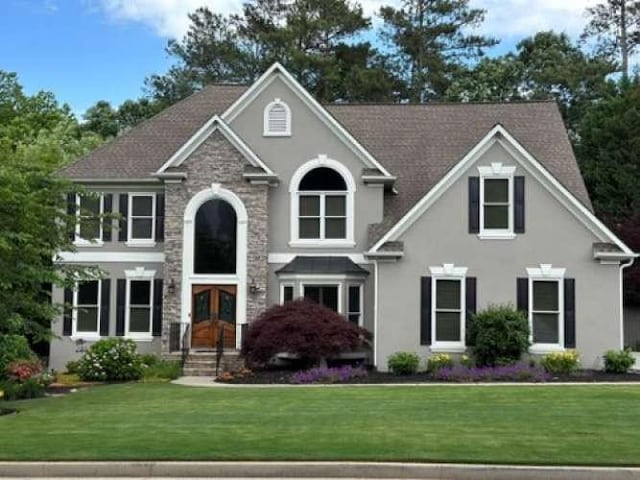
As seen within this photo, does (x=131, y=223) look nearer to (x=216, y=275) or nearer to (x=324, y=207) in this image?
(x=216, y=275)

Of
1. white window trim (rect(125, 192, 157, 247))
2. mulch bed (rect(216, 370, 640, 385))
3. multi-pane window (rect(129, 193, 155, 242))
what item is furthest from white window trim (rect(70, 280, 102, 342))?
mulch bed (rect(216, 370, 640, 385))

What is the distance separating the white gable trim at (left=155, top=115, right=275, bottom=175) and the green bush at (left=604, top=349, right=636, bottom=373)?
11253 mm

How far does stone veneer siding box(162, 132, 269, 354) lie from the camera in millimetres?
26516

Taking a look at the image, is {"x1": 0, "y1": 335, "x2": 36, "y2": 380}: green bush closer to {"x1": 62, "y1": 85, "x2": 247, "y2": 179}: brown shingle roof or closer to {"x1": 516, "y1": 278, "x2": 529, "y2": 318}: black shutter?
{"x1": 62, "y1": 85, "x2": 247, "y2": 179}: brown shingle roof

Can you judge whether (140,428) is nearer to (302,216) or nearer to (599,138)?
(302,216)

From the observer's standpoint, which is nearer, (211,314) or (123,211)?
(211,314)

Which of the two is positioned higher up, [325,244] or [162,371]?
[325,244]

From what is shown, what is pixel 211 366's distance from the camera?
25000 mm

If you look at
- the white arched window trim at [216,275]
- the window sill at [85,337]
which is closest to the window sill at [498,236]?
the white arched window trim at [216,275]

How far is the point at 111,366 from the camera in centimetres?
2392

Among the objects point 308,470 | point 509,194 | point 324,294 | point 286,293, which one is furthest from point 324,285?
point 308,470

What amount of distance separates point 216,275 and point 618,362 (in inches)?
477

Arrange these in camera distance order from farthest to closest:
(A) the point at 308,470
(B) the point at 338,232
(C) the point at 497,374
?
(B) the point at 338,232, (C) the point at 497,374, (A) the point at 308,470

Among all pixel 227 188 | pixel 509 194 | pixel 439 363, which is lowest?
pixel 439 363
